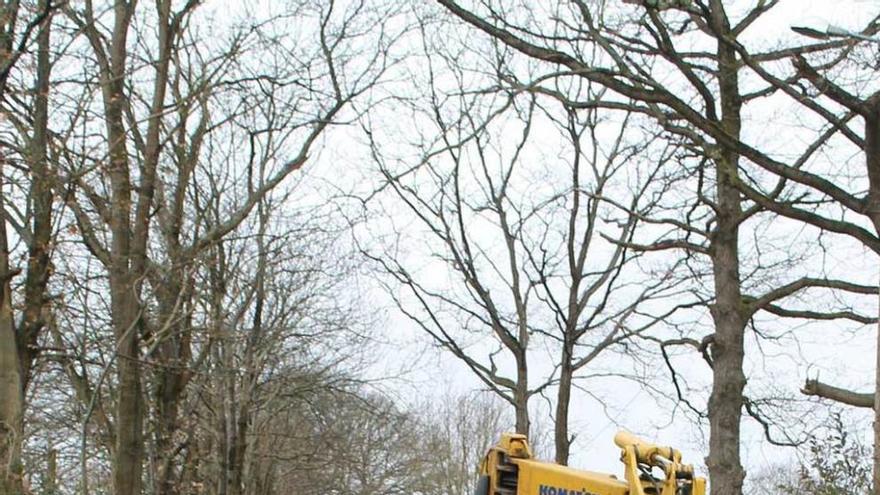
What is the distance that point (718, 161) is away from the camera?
1259 centimetres

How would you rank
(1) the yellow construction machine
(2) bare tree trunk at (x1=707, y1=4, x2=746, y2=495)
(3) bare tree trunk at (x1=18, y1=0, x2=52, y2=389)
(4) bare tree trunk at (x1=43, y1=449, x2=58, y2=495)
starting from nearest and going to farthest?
(1) the yellow construction machine → (3) bare tree trunk at (x1=18, y1=0, x2=52, y2=389) → (2) bare tree trunk at (x1=707, y1=4, x2=746, y2=495) → (4) bare tree trunk at (x1=43, y1=449, x2=58, y2=495)

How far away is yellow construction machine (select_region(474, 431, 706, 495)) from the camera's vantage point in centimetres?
747

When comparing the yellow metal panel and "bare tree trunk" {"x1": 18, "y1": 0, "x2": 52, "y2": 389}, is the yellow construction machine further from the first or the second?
"bare tree trunk" {"x1": 18, "y1": 0, "x2": 52, "y2": 389}

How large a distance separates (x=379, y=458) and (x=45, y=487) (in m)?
19.7

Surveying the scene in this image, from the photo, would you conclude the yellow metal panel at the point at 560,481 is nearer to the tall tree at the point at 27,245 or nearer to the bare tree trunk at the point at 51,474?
the tall tree at the point at 27,245

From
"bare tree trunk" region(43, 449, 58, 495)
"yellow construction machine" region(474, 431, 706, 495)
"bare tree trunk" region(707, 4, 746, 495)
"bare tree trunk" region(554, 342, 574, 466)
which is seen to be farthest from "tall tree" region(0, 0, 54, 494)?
"bare tree trunk" region(554, 342, 574, 466)

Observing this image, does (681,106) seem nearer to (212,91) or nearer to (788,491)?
(788,491)

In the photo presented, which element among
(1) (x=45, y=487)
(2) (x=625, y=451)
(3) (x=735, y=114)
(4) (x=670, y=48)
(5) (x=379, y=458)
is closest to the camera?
(2) (x=625, y=451)

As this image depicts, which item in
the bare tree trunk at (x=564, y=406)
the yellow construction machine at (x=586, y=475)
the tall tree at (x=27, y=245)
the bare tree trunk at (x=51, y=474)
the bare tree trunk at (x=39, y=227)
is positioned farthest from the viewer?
the bare tree trunk at (x=564, y=406)

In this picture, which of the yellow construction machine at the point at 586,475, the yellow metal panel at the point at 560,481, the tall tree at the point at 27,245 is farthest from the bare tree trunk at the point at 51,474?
the yellow metal panel at the point at 560,481

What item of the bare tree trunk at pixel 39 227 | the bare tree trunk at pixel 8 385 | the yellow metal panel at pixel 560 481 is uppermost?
the bare tree trunk at pixel 39 227

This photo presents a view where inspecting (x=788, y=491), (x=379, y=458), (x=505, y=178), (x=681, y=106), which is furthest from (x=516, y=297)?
(x=379, y=458)

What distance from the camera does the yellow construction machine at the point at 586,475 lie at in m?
Answer: 7.47

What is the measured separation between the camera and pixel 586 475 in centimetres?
820
